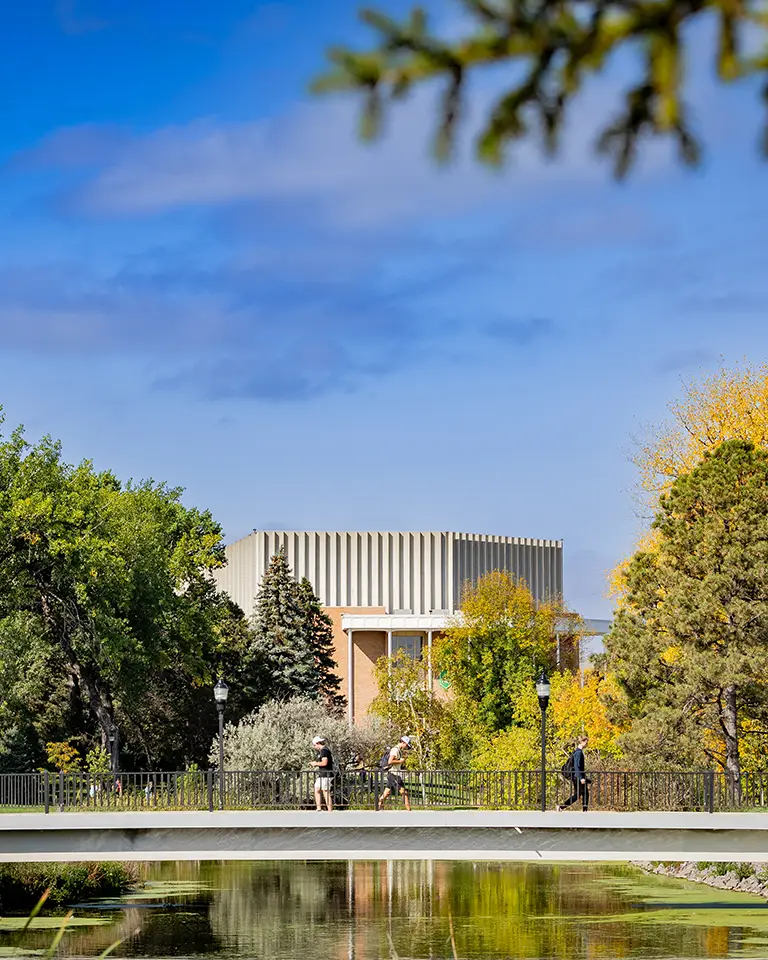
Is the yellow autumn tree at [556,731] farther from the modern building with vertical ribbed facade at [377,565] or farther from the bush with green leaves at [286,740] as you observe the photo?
the modern building with vertical ribbed facade at [377,565]

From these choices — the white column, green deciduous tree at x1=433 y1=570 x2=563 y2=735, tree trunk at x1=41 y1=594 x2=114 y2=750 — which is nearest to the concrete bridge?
tree trunk at x1=41 y1=594 x2=114 y2=750

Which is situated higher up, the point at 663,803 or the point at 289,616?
the point at 289,616

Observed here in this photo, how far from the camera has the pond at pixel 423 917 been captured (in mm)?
33719

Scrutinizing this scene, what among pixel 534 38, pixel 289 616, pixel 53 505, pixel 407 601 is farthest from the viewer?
pixel 407 601

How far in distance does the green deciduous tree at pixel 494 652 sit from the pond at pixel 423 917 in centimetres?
1948

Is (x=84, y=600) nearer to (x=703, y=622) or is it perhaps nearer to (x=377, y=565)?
(x=703, y=622)

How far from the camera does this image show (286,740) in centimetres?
5459

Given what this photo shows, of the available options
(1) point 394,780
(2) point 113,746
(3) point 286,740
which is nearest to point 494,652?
(3) point 286,740

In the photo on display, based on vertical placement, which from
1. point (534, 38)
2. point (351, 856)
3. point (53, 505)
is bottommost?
point (351, 856)

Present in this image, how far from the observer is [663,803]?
34.7m

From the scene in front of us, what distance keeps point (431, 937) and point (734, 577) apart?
1077 centimetres

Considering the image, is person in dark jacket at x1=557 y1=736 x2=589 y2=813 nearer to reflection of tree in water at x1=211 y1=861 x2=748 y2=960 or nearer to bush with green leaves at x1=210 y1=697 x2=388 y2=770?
reflection of tree in water at x1=211 y1=861 x2=748 y2=960

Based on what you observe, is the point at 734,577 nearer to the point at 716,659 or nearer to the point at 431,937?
the point at 716,659

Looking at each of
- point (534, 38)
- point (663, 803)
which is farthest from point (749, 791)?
point (534, 38)
